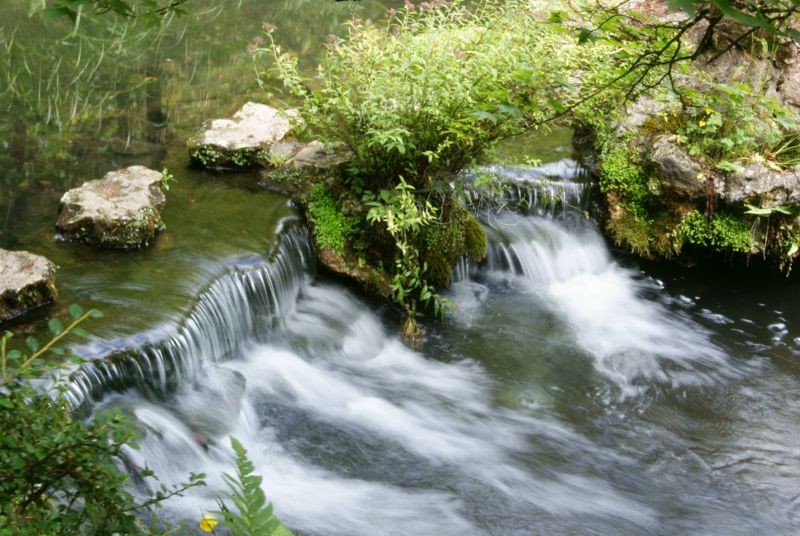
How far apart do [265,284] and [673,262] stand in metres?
4.48

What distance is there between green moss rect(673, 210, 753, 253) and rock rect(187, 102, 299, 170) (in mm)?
4121

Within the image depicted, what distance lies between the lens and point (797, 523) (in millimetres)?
4941

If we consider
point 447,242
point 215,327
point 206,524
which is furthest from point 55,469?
point 447,242

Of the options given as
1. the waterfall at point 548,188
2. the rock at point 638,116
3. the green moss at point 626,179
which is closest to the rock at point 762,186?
the green moss at point 626,179

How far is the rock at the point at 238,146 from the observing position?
7.47 meters

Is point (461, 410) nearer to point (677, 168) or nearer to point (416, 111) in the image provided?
point (416, 111)

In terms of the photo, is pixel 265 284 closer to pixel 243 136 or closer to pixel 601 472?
pixel 243 136

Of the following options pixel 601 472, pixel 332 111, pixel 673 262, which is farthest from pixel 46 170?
pixel 673 262

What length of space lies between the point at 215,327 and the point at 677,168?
493cm

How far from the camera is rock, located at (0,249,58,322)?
4945 mm

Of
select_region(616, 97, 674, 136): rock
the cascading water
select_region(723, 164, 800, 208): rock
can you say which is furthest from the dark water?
select_region(616, 97, 674, 136): rock

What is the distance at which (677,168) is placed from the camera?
25.5ft

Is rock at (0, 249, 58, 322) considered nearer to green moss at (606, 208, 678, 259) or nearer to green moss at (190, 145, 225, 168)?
green moss at (190, 145, 225, 168)

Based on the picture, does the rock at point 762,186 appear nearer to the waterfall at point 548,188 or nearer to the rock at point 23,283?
the waterfall at point 548,188
